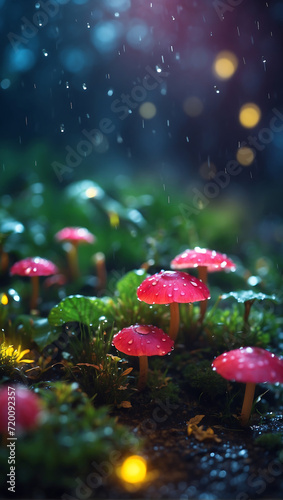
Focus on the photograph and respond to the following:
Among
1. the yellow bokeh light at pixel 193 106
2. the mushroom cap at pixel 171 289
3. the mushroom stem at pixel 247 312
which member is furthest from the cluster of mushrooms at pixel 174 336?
the yellow bokeh light at pixel 193 106

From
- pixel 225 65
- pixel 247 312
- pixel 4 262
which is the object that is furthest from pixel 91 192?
pixel 225 65

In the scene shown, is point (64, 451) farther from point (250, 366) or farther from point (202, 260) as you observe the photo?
point (202, 260)

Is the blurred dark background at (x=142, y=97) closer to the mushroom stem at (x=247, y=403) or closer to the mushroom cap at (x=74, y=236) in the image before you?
the mushroom cap at (x=74, y=236)

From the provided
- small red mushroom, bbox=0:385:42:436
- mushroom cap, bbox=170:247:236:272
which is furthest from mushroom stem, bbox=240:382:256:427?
small red mushroom, bbox=0:385:42:436

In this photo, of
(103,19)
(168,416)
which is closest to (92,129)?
(103,19)

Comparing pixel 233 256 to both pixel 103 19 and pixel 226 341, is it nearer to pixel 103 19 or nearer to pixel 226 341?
pixel 226 341

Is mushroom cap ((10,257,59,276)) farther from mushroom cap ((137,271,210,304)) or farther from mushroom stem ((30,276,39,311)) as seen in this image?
mushroom cap ((137,271,210,304))
